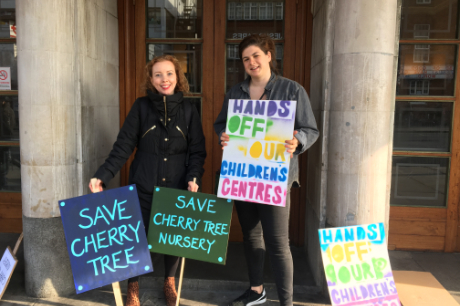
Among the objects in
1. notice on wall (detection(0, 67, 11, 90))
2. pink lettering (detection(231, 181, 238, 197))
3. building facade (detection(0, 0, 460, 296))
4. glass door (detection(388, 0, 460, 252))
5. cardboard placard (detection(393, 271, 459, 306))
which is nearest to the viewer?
pink lettering (detection(231, 181, 238, 197))

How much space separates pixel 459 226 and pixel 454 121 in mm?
1041

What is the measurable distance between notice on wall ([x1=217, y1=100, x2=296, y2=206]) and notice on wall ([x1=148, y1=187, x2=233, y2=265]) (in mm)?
161

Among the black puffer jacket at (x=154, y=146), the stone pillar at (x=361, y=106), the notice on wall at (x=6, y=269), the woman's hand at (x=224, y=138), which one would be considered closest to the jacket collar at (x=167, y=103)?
the black puffer jacket at (x=154, y=146)

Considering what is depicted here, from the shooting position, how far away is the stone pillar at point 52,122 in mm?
2875

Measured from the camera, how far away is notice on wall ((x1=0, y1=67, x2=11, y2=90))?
3943 mm

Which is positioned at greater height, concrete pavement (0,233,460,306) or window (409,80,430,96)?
window (409,80,430,96)

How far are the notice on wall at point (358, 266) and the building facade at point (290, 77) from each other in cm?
30

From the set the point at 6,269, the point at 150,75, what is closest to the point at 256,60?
the point at 150,75

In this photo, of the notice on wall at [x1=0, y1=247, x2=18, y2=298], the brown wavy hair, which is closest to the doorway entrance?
the brown wavy hair

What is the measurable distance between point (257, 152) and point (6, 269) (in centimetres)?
209

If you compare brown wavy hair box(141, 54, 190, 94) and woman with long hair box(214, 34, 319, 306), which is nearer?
woman with long hair box(214, 34, 319, 306)

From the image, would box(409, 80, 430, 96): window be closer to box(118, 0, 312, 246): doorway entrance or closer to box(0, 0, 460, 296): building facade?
box(0, 0, 460, 296): building facade

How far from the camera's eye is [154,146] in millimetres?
2760

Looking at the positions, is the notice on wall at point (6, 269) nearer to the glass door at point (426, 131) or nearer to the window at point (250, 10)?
the window at point (250, 10)
